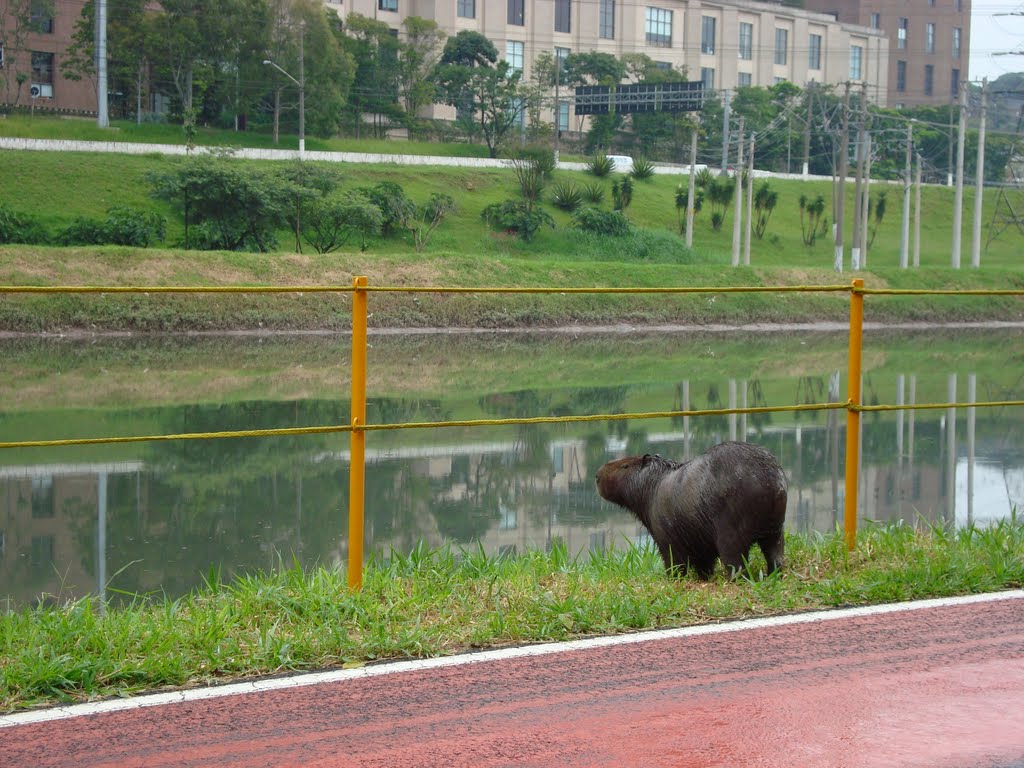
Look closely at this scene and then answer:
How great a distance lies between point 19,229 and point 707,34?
64.7m

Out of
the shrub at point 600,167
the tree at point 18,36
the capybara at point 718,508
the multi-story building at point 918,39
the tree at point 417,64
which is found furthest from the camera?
the multi-story building at point 918,39

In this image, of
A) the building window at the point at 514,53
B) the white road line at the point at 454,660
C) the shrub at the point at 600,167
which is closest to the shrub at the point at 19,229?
the shrub at the point at 600,167

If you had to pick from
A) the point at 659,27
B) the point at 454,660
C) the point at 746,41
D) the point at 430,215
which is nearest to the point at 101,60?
the point at 430,215

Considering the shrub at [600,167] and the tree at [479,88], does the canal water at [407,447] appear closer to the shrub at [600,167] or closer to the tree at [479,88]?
the shrub at [600,167]

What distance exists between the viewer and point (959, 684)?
16.5 feet

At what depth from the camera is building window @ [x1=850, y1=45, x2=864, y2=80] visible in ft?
344

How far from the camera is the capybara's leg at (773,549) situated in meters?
6.79

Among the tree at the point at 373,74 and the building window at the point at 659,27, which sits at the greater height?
Answer: the building window at the point at 659,27

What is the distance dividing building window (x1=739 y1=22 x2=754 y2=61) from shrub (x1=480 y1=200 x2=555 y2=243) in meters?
49.6

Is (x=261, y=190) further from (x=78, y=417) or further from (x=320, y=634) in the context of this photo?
(x=320, y=634)

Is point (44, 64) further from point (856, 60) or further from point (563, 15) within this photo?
point (856, 60)

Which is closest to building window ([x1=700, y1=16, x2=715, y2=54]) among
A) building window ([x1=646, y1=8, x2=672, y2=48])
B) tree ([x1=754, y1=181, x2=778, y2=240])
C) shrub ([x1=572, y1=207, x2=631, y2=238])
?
building window ([x1=646, y1=8, x2=672, y2=48])

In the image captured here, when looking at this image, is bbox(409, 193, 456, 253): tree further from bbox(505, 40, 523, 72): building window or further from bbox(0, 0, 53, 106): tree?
bbox(505, 40, 523, 72): building window

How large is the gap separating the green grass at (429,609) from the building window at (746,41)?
92.6 metres
